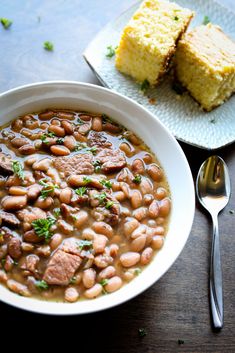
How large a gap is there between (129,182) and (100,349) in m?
1.10

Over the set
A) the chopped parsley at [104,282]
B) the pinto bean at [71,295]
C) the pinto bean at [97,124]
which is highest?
the pinto bean at [97,124]

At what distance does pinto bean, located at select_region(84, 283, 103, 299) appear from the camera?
2869 millimetres

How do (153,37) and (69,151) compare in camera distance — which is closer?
(69,151)

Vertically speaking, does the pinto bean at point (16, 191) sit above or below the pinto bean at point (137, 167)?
below

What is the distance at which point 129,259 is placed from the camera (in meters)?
3.00

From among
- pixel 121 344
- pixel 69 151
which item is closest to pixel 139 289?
pixel 121 344

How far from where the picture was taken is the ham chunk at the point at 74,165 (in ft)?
10.7

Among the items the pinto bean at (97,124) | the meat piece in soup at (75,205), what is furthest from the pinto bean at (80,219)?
the pinto bean at (97,124)

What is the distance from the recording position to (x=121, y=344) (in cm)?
312

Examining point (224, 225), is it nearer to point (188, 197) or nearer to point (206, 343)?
point (188, 197)

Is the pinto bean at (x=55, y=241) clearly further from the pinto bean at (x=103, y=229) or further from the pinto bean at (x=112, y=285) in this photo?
the pinto bean at (x=112, y=285)

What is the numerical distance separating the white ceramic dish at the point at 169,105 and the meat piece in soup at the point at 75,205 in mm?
512

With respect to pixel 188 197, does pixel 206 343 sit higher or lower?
lower

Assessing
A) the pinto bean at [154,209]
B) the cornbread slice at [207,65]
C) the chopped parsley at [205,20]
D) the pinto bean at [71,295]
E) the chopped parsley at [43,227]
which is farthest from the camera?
the chopped parsley at [205,20]
